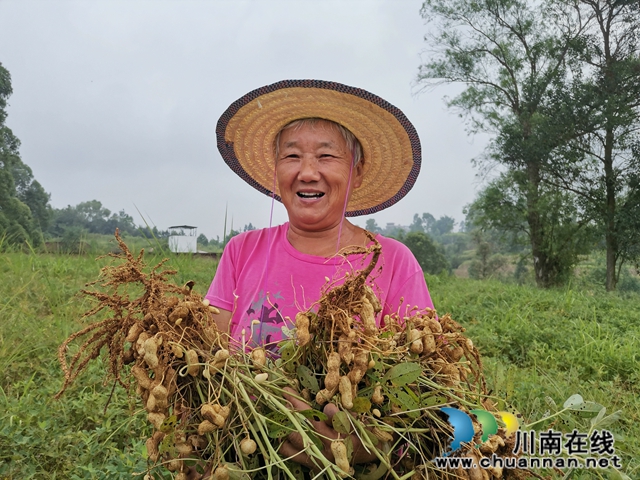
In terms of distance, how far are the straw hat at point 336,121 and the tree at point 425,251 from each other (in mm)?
34637

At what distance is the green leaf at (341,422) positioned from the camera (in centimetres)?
89

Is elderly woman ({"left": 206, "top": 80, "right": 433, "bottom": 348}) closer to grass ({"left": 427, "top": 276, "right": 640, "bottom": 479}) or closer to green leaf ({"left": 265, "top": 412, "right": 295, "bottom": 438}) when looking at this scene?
green leaf ({"left": 265, "top": 412, "right": 295, "bottom": 438})

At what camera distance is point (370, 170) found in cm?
201

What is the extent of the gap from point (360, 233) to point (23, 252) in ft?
17.9

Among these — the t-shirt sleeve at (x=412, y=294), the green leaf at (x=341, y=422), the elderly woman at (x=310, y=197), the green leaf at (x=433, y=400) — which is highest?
the elderly woman at (x=310, y=197)

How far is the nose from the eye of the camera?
5.48ft

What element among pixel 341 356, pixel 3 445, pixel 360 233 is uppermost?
pixel 360 233

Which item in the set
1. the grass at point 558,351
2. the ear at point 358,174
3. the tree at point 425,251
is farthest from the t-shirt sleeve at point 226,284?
the tree at point 425,251

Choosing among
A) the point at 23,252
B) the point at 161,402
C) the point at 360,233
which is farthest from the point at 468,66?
the point at 161,402

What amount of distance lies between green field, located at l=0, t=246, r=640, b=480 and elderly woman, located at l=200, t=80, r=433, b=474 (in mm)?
566

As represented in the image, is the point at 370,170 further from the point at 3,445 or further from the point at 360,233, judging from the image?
the point at 3,445

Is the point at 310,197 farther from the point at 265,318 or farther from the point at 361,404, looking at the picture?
the point at 361,404
